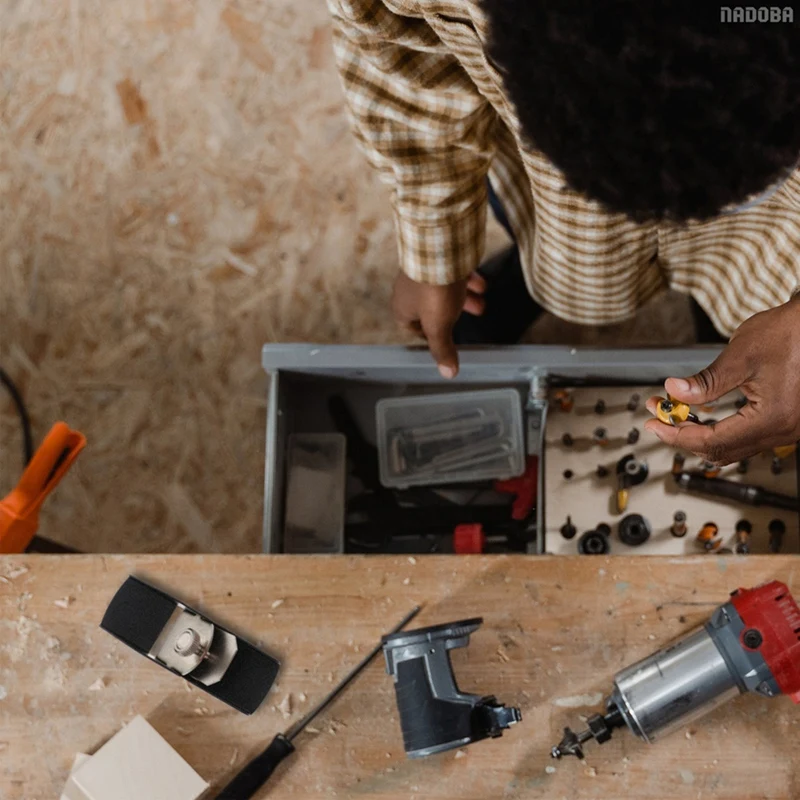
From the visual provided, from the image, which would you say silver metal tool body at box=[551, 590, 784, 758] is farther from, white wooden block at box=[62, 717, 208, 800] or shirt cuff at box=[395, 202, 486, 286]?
shirt cuff at box=[395, 202, 486, 286]

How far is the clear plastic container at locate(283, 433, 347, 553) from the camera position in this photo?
1.03 meters

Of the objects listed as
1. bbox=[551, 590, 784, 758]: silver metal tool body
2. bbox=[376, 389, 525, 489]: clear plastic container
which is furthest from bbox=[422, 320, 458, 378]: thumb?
bbox=[551, 590, 784, 758]: silver metal tool body

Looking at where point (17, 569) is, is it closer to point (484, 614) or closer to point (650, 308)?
point (484, 614)

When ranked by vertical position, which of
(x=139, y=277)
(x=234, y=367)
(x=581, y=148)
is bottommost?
(x=234, y=367)

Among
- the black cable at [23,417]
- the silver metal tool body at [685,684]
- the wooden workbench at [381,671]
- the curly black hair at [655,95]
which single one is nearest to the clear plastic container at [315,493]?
the wooden workbench at [381,671]

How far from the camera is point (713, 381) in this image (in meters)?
0.63

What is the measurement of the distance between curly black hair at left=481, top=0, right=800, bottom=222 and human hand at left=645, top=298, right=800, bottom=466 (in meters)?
0.25

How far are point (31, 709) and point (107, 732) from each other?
0.07m

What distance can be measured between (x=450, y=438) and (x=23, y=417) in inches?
30.1

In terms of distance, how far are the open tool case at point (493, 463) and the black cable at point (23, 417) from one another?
1.82 feet

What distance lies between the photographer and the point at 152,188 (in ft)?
4.80

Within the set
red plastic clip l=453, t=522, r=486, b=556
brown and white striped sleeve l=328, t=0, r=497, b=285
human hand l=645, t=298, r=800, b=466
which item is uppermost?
brown and white striped sleeve l=328, t=0, r=497, b=285

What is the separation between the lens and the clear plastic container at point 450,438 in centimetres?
107

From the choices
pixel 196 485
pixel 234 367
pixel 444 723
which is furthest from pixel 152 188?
pixel 444 723
